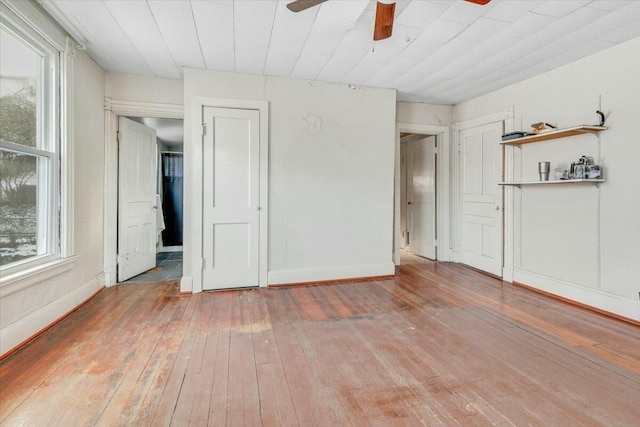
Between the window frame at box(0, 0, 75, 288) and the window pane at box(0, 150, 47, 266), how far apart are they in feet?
0.12

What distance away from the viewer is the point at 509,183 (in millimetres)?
3818

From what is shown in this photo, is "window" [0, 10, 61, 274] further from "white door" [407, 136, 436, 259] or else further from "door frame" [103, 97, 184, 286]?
"white door" [407, 136, 436, 259]

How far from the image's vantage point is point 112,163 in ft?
12.0

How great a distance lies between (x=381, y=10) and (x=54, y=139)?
280cm

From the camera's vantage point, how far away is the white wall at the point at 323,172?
372cm

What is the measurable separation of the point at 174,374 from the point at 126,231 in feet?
8.46

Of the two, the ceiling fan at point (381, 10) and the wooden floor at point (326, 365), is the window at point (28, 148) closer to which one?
the wooden floor at point (326, 365)

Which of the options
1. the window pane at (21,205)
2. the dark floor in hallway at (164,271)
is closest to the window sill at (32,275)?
the window pane at (21,205)

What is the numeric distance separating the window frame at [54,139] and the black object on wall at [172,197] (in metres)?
3.13

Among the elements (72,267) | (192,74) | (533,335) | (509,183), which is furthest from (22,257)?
(509,183)

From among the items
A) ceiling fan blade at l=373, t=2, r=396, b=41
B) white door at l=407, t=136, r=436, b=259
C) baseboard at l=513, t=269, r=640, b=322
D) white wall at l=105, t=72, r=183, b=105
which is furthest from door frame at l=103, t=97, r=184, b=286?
baseboard at l=513, t=269, r=640, b=322

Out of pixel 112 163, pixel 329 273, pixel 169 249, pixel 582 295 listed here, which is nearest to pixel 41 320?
pixel 112 163

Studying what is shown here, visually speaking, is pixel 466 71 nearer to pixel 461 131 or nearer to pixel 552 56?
pixel 552 56

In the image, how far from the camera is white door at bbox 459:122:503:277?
420 centimetres
